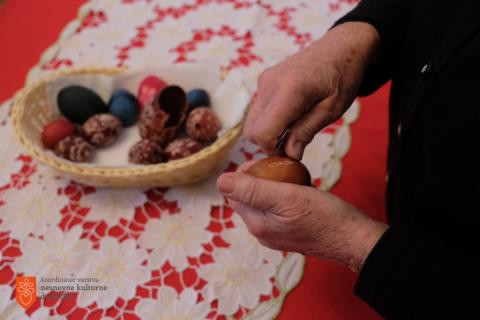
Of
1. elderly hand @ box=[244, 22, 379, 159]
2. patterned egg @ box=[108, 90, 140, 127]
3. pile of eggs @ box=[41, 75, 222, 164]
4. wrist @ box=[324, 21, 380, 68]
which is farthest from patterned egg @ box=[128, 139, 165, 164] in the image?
wrist @ box=[324, 21, 380, 68]

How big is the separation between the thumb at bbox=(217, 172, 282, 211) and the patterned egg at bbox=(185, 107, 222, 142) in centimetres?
30

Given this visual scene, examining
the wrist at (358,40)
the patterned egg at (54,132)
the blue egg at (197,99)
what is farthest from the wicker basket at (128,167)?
the wrist at (358,40)

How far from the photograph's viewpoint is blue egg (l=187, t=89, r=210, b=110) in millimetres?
847

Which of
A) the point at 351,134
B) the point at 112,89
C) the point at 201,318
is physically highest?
the point at 112,89

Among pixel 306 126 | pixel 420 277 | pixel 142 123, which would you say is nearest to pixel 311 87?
pixel 306 126

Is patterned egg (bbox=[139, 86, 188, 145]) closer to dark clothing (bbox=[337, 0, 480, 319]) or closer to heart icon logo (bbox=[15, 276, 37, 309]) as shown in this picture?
heart icon logo (bbox=[15, 276, 37, 309])

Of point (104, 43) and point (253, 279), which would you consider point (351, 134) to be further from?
point (104, 43)

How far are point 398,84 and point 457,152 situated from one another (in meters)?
0.19

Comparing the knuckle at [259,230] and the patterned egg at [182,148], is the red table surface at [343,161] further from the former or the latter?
the patterned egg at [182,148]

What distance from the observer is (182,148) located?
761mm

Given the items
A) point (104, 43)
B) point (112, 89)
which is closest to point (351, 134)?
point (112, 89)

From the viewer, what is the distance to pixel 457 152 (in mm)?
441

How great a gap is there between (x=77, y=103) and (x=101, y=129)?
81mm

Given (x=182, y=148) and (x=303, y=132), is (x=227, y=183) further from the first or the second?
(x=182, y=148)
